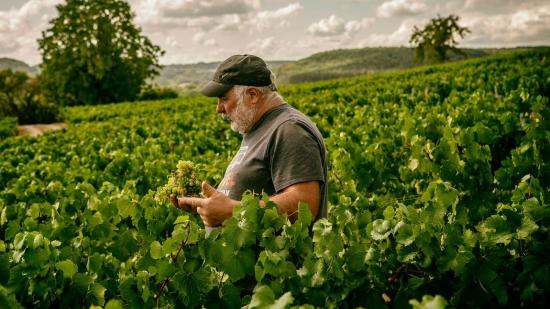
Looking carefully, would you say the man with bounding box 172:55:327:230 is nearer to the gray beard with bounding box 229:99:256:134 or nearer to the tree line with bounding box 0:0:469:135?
the gray beard with bounding box 229:99:256:134

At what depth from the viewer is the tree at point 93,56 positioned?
164 feet

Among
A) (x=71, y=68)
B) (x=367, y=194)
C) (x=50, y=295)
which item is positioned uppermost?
(x=71, y=68)

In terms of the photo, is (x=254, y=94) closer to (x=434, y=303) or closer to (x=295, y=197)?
(x=295, y=197)

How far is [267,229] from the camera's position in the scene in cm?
200

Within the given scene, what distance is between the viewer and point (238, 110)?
2959 millimetres

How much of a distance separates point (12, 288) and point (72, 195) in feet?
6.56

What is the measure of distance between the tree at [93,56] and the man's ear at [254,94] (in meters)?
49.9

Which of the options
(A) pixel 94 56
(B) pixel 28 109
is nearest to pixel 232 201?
(B) pixel 28 109

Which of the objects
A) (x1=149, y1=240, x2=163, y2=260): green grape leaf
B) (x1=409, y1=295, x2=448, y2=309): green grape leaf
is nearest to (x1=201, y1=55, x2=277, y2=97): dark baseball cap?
(x1=149, y1=240, x2=163, y2=260): green grape leaf

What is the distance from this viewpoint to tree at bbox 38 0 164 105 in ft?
164

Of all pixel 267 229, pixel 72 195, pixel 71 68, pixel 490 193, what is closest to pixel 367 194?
pixel 490 193

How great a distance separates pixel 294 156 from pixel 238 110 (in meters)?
0.64

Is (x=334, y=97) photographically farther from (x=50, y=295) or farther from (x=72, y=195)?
(x=50, y=295)

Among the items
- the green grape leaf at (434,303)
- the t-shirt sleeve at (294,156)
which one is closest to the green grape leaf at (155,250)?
the t-shirt sleeve at (294,156)
